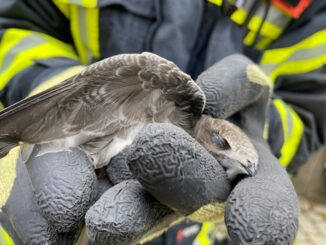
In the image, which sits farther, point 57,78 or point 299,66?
point 299,66

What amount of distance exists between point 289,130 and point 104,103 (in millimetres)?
514

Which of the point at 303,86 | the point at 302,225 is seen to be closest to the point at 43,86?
the point at 303,86

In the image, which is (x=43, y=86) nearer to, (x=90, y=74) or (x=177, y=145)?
(x=90, y=74)

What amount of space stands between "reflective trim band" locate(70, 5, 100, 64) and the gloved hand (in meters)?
0.37

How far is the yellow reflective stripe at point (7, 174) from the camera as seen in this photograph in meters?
0.51

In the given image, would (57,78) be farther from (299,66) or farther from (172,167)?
(299,66)

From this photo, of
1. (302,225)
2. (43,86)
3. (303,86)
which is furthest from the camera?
(302,225)

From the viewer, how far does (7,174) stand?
20.9 inches

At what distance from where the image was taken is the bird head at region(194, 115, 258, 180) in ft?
Answer: 1.58

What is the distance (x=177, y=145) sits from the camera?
0.41 m

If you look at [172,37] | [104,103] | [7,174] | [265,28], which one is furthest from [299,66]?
[7,174]

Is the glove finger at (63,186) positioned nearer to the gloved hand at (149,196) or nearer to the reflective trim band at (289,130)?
the gloved hand at (149,196)

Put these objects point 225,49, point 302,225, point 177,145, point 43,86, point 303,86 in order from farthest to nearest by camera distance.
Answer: point 302,225
point 303,86
point 225,49
point 43,86
point 177,145

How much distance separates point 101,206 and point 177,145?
0.10 m
